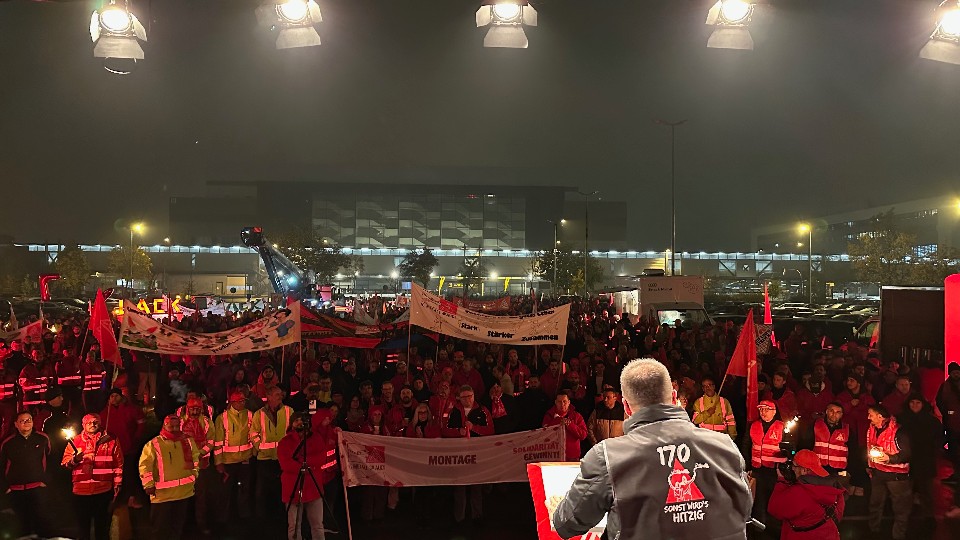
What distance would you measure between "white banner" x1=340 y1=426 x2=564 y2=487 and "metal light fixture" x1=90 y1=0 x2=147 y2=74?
4.95 metres

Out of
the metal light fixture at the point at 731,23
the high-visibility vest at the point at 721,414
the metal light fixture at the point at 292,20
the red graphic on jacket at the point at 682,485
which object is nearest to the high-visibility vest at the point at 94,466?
the metal light fixture at the point at 292,20

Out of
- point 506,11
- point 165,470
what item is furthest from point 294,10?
point 165,470

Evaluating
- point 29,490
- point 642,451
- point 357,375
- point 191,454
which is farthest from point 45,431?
point 642,451

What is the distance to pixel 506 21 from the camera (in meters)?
7.62

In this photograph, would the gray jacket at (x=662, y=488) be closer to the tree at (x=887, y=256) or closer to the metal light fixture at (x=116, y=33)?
the metal light fixture at (x=116, y=33)

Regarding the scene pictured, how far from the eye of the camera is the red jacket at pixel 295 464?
6105 millimetres

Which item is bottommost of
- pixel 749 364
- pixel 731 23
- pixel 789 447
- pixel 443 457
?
pixel 443 457

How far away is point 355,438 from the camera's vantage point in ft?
22.5

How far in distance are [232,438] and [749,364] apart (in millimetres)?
6309

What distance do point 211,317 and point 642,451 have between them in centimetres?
1812

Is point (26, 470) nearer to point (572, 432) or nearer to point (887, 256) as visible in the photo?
point (572, 432)

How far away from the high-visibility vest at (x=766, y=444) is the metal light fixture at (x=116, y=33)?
7.98 meters

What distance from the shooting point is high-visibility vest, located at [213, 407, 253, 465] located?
7.07 meters

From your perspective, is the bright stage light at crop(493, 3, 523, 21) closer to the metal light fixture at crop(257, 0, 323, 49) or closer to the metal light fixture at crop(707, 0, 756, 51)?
the metal light fixture at crop(257, 0, 323, 49)
